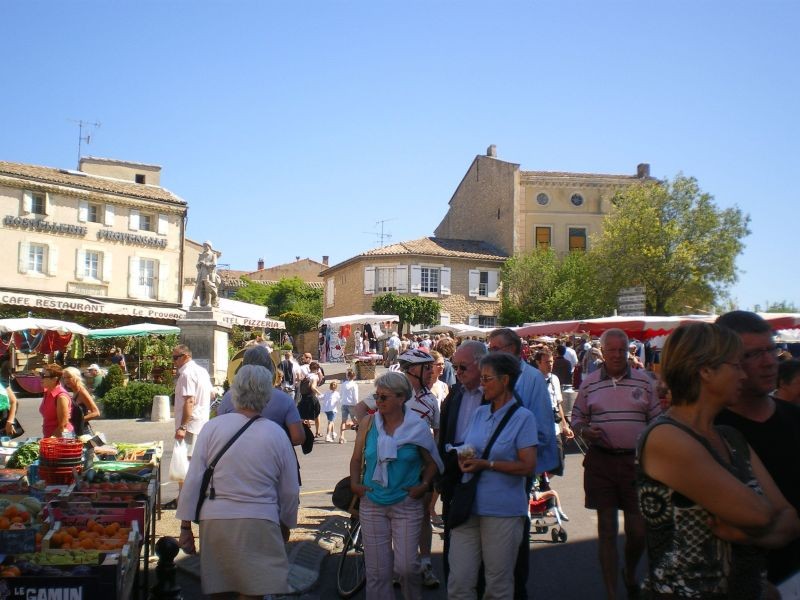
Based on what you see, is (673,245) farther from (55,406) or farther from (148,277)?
(55,406)

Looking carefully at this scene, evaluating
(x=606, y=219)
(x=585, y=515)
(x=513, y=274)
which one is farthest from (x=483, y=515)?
(x=513, y=274)

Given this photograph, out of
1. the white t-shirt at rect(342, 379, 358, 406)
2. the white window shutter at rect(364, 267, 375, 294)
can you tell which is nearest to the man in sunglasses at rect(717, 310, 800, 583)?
the white t-shirt at rect(342, 379, 358, 406)

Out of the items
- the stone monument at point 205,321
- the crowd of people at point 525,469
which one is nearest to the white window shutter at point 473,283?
the stone monument at point 205,321

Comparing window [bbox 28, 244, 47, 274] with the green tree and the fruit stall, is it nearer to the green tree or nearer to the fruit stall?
the green tree

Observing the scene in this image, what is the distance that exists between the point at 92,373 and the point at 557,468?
1744cm

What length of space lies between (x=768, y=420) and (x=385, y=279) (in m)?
45.6

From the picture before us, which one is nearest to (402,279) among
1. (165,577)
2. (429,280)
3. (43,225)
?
(429,280)

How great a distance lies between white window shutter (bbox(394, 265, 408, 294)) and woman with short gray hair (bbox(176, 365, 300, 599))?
43.7 metres

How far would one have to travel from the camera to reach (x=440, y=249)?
4944 cm

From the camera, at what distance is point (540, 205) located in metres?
52.7

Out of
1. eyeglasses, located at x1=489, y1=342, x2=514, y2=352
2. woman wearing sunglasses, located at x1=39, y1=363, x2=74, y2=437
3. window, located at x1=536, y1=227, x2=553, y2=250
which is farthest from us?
window, located at x1=536, y1=227, x2=553, y2=250

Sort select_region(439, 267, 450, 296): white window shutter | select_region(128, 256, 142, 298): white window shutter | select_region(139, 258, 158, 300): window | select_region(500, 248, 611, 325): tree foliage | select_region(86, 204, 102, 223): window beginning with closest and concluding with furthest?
select_region(86, 204, 102, 223): window
select_region(128, 256, 142, 298): white window shutter
select_region(139, 258, 158, 300): window
select_region(500, 248, 611, 325): tree foliage
select_region(439, 267, 450, 296): white window shutter

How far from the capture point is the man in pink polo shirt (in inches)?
217

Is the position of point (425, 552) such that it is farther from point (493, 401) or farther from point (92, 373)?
point (92, 373)
